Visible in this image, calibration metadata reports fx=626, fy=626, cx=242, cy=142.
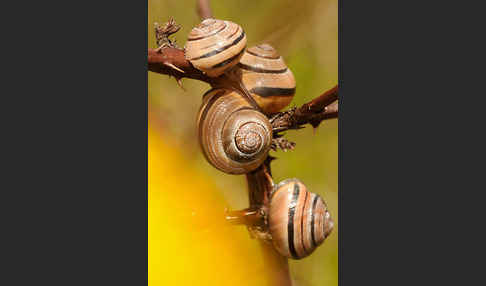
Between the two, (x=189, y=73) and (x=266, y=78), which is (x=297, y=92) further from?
(x=189, y=73)

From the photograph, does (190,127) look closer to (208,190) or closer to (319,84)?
(208,190)

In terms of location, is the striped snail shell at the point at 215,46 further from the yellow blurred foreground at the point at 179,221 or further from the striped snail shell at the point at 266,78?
the yellow blurred foreground at the point at 179,221

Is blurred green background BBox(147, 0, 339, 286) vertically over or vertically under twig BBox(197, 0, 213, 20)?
under

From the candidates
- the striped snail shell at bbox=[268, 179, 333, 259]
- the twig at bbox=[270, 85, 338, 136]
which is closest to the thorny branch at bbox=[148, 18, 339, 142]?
the twig at bbox=[270, 85, 338, 136]

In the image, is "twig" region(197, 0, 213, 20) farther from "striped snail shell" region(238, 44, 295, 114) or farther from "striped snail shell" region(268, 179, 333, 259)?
"striped snail shell" region(268, 179, 333, 259)

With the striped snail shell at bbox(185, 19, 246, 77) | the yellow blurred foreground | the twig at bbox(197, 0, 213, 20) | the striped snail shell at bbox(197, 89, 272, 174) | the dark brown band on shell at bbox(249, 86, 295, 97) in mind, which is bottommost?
the yellow blurred foreground

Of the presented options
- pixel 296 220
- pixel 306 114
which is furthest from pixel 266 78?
pixel 296 220

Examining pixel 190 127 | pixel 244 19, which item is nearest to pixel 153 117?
pixel 190 127
